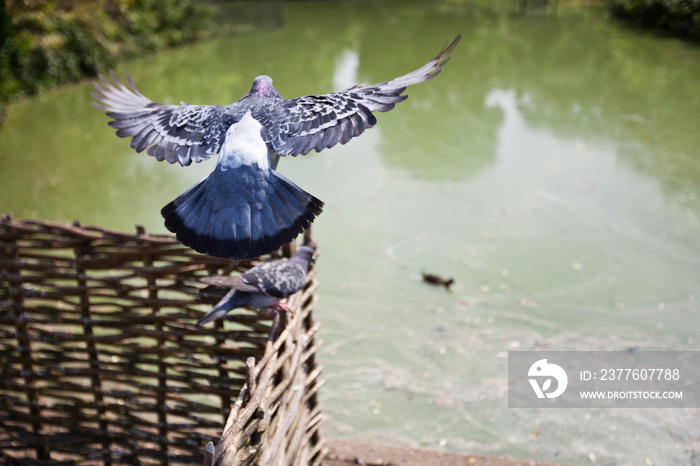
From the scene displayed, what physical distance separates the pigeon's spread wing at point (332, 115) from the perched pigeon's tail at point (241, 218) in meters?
0.14

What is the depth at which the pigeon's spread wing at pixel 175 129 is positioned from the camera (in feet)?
6.75

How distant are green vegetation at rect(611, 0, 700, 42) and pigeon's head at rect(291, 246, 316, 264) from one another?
34.3ft

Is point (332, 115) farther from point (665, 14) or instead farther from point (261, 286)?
point (665, 14)

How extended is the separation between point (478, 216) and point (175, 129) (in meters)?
3.39

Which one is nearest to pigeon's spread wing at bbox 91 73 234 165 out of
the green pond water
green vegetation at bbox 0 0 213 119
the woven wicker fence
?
the woven wicker fence

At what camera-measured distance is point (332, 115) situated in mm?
2002

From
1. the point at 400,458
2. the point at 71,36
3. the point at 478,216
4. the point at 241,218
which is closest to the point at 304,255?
the point at 241,218

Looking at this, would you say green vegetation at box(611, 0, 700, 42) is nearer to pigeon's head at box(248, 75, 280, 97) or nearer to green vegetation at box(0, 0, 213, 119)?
green vegetation at box(0, 0, 213, 119)

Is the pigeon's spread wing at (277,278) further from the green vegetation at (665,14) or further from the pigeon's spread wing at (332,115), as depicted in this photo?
the green vegetation at (665,14)

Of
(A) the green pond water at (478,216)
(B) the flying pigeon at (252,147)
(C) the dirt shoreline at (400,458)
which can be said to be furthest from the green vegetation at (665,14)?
(B) the flying pigeon at (252,147)

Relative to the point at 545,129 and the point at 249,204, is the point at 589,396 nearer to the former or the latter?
the point at 249,204

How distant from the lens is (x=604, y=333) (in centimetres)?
368

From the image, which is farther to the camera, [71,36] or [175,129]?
[71,36]

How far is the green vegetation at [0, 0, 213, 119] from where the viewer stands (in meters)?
8.27
